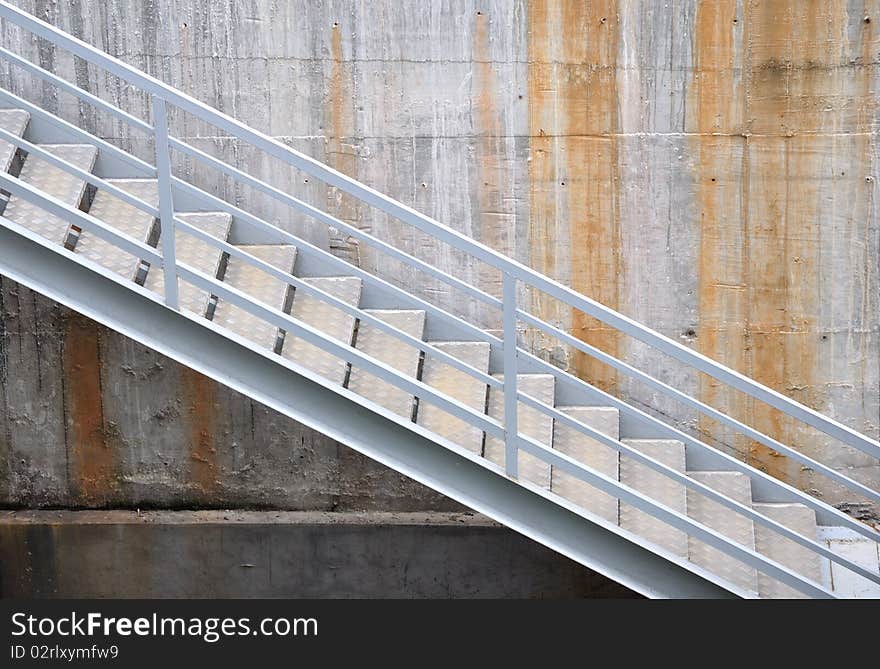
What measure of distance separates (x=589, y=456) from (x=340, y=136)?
7.23ft

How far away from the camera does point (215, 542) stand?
23.0ft

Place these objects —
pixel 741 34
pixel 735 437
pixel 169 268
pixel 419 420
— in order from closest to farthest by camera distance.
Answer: pixel 169 268 < pixel 419 420 < pixel 741 34 < pixel 735 437

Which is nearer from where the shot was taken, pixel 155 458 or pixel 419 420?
pixel 419 420

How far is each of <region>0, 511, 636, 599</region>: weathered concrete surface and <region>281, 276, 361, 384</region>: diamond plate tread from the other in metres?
1.46

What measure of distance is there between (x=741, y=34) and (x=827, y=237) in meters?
1.20

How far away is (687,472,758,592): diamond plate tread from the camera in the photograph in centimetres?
570

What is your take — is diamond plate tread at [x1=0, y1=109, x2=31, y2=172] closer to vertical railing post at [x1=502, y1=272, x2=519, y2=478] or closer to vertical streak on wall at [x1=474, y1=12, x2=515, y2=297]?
vertical streak on wall at [x1=474, y1=12, x2=515, y2=297]

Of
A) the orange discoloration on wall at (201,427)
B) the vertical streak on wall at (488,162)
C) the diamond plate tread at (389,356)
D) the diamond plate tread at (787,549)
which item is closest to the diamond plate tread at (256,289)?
the diamond plate tread at (389,356)

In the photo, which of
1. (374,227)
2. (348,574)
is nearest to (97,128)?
(374,227)

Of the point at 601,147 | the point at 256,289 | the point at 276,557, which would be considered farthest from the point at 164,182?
the point at 276,557

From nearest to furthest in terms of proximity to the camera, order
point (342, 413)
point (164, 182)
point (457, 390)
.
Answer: point (164, 182)
point (342, 413)
point (457, 390)

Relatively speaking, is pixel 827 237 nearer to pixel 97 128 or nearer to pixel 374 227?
pixel 374 227

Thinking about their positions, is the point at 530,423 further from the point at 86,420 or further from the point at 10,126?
the point at 10,126

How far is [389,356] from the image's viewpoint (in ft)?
19.5
